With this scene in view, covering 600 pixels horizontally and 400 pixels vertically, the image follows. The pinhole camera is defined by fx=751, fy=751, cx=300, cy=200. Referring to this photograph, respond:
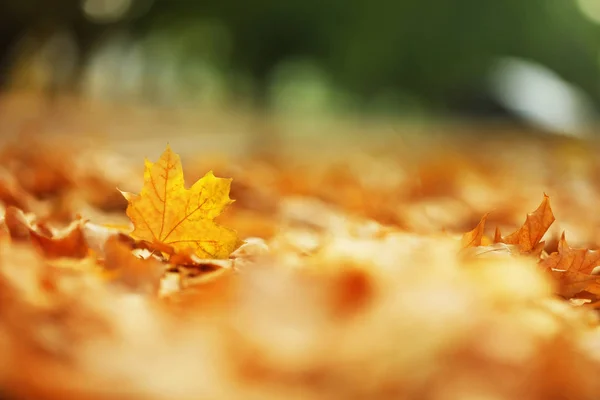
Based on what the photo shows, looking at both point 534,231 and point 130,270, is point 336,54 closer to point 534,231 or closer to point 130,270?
point 534,231

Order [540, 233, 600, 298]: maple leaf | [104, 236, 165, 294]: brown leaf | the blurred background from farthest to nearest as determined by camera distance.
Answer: the blurred background, [540, 233, 600, 298]: maple leaf, [104, 236, 165, 294]: brown leaf

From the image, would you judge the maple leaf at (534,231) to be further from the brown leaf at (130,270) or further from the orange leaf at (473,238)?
the brown leaf at (130,270)

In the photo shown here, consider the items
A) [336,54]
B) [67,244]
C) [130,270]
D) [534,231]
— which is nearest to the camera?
[130,270]

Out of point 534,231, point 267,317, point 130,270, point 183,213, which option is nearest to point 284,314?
point 267,317

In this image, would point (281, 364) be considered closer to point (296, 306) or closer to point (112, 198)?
point (296, 306)

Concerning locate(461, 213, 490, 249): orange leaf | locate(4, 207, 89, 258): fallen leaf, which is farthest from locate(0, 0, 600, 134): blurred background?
locate(461, 213, 490, 249): orange leaf

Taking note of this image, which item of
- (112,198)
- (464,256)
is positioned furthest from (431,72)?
(464,256)

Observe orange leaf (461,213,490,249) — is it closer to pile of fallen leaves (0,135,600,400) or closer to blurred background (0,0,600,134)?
pile of fallen leaves (0,135,600,400)
